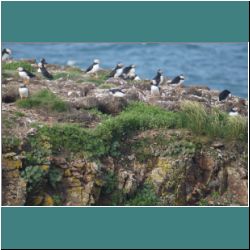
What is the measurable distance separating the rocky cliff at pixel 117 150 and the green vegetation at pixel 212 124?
0.02 metres

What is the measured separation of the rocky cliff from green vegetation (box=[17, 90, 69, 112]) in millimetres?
17

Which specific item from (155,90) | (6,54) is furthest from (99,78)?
(6,54)

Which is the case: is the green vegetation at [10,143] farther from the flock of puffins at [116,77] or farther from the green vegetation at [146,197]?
the green vegetation at [146,197]

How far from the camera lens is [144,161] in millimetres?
13203

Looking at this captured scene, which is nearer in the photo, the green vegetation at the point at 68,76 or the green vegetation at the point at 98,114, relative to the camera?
the green vegetation at the point at 98,114

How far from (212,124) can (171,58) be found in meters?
14.5

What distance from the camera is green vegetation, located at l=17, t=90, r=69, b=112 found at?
13534 millimetres

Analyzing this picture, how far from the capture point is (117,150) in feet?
43.2

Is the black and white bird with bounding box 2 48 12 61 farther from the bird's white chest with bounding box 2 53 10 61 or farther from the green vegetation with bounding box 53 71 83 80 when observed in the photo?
the green vegetation with bounding box 53 71 83 80

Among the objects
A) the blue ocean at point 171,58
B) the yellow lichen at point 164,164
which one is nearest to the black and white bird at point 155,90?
the yellow lichen at point 164,164

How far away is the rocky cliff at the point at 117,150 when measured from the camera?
12328 mm

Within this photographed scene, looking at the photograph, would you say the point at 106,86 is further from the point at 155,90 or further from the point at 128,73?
the point at 128,73

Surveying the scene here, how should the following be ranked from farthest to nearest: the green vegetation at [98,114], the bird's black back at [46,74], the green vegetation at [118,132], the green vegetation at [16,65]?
the green vegetation at [16,65]
the bird's black back at [46,74]
the green vegetation at [98,114]
the green vegetation at [118,132]

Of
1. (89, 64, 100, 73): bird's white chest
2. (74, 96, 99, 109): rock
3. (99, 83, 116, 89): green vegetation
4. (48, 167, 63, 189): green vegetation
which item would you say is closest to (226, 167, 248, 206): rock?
(74, 96, 99, 109): rock
